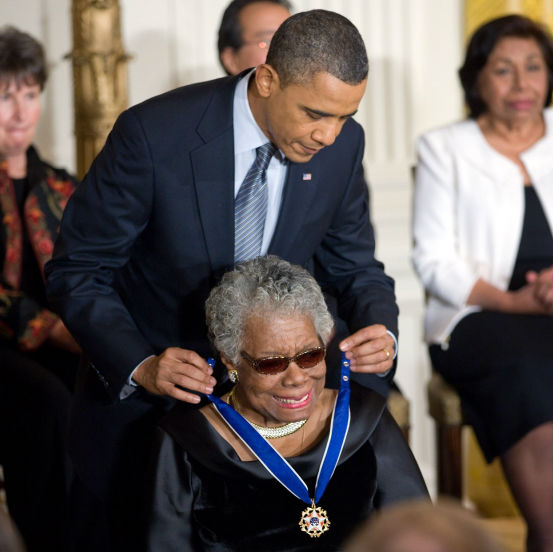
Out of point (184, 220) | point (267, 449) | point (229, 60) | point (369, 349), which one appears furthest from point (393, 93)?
point (267, 449)

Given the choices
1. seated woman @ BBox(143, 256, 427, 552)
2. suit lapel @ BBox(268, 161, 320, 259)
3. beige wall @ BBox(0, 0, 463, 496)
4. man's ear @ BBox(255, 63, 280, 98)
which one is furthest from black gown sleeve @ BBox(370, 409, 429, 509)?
beige wall @ BBox(0, 0, 463, 496)

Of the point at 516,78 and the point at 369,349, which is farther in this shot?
the point at 516,78

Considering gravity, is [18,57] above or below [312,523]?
above

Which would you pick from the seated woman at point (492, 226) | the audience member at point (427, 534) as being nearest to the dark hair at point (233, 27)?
the seated woman at point (492, 226)

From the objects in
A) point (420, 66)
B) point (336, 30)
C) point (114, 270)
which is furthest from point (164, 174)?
point (420, 66)

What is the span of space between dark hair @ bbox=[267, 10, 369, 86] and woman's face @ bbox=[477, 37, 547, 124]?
1546 millimetres

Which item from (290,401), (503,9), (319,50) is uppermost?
(503,9)

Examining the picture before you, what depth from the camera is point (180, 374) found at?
2219 millimetres

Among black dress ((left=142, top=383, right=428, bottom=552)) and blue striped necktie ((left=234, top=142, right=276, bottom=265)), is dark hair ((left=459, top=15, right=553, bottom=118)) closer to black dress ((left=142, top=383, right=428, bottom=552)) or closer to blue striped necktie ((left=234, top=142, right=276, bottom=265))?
blue striped necktie ((left=234, top=142, right=276, bottom=265))

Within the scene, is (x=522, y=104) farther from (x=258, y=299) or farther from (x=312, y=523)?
(x=312, y=523)

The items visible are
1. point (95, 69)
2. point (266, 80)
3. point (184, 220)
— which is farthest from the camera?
point (95, 69)

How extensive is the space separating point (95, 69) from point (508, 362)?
1.80 meters

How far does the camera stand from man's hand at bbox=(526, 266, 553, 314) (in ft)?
11.1

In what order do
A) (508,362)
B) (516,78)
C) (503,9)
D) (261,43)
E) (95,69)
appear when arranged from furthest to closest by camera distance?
(503,9) < (95,69) < (516,78) < (261,43) < (508,362)
